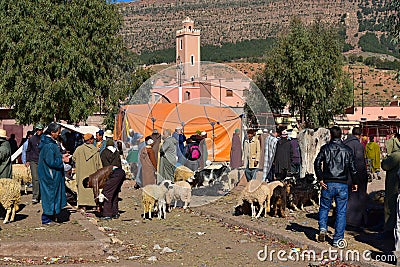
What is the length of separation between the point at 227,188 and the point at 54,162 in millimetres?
6852

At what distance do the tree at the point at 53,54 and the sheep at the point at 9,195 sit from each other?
11920 mm

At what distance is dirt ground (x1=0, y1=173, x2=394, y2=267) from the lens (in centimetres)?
790

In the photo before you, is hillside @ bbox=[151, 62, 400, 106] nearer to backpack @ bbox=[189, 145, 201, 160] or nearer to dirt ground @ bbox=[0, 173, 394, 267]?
backpack @ bbox=[189, 145, 201, 160]

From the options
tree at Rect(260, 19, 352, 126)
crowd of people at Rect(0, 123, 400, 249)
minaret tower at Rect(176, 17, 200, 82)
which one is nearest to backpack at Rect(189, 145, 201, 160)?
crowd of people at Rect(0, 123, 400, 249)

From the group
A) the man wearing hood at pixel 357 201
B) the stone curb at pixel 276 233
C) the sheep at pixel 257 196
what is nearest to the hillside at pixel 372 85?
the stone curb at pixel 276 233

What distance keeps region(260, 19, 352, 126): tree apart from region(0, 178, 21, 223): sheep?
89.8ft

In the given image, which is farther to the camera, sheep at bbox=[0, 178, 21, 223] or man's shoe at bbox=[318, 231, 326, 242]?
sheep at bbox=[0, 178, 21, 223]

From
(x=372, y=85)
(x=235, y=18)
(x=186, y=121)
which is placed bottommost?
(x=186, y=121)

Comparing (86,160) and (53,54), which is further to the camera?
(53,54)

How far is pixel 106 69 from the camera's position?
23.8 meters

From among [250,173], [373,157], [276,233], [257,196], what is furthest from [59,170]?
[373,157]

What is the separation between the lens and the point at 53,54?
71.1ft

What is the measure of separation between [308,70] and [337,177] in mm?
28208

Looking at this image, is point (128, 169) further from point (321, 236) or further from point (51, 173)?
point (321, 236)
